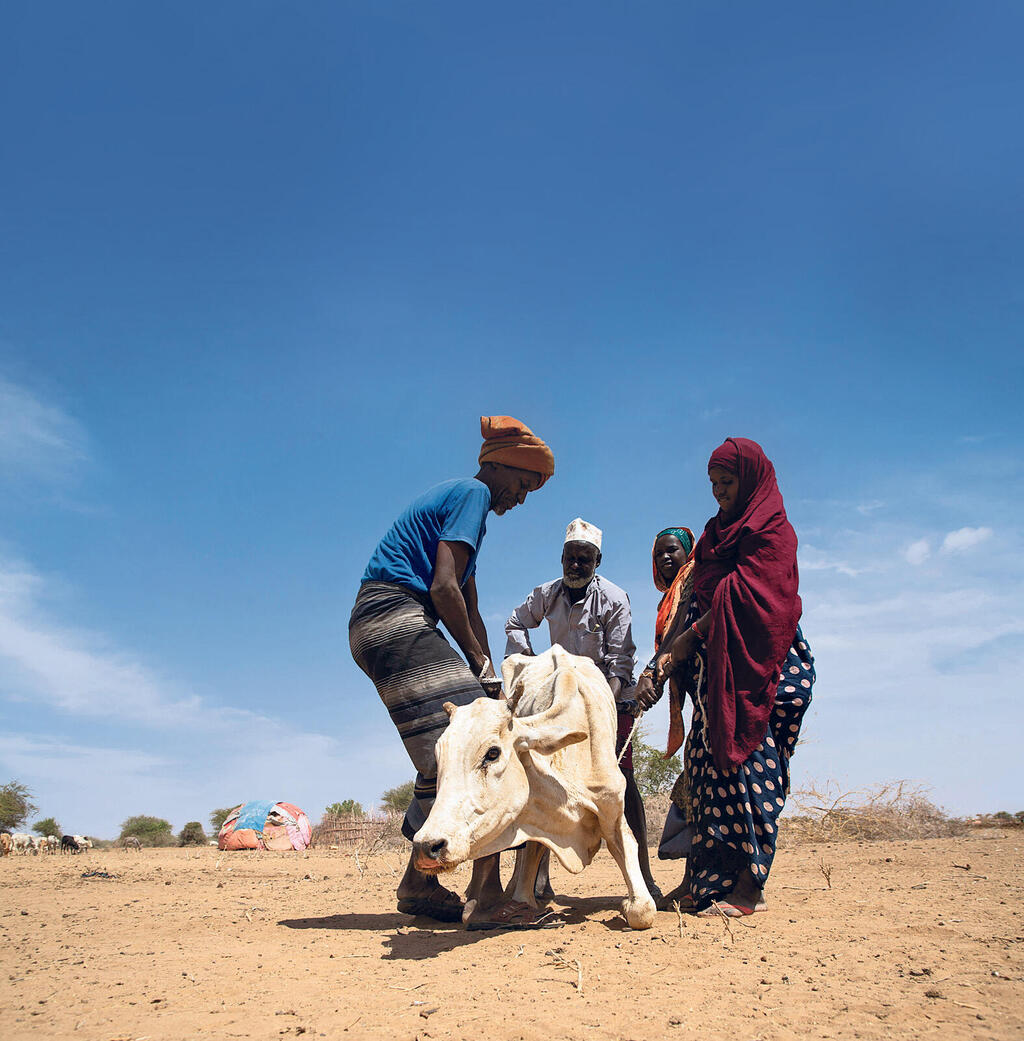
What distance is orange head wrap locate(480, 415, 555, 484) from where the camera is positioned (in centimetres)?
568

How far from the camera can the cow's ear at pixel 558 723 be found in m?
4.24

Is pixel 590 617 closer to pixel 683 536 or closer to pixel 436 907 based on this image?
pixel 683 536

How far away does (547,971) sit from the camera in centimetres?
366

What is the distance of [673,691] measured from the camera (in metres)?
5.84

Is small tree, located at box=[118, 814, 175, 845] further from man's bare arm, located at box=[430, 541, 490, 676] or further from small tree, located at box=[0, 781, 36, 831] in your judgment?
man's bare arm, located at box=[430, 541, 490, 676]

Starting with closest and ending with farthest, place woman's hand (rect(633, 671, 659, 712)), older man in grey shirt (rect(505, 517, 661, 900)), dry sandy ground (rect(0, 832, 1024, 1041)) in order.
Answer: dry sandy ground (rect(0, 832, 1024, 1041))
woman's hand (rect(633, 671, 659, 712))
older man in grey shirt (rect(505, 517, 661, 900))

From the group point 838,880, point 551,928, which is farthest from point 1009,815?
point 551,928

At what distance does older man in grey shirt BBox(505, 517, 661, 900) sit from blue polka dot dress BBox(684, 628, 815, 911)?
2.60 ft

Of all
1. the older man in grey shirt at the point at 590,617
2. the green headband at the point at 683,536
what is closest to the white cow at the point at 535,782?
the older man in grey shirt at the point at 590,617

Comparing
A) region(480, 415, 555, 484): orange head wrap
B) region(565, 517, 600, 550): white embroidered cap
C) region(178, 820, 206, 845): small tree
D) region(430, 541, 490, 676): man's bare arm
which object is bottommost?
region(178, 820, 206, 845): small tree

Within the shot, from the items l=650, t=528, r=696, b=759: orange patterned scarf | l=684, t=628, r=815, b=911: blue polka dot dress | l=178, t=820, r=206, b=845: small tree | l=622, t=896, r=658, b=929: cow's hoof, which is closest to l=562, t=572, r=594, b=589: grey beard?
l=650, t=528, r=696, b=759: orange patterned scarf

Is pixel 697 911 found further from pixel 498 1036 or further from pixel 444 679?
pixel 498 1036

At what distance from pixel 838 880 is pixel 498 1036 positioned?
4673 mm

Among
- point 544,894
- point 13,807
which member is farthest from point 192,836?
point 544,894
